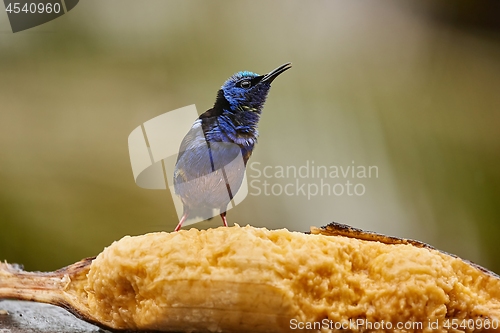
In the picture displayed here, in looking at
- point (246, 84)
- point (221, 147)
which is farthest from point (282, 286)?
point (246, 84)

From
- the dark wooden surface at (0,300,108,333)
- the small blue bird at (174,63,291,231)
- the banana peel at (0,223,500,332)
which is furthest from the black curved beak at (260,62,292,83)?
the dark wooden surface at (0,300,108,333)

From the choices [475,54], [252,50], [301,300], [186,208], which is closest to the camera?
[301,300]

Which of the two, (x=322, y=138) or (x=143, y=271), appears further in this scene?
(x=322, y=138)

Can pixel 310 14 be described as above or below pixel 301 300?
above

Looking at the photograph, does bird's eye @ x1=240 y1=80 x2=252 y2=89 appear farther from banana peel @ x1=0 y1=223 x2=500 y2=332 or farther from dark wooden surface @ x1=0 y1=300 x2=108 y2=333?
dark wooden surface @ x1=0 y1=300 x2=108 y2=333

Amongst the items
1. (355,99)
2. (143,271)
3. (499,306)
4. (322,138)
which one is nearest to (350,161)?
(322,138)

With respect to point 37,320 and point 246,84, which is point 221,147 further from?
point 37,320

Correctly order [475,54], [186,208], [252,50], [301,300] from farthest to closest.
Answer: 1. [475,54]
2. [252,50]
3. [186,208]
4. [301,300]

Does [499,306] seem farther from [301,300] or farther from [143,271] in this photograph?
[143,271]
